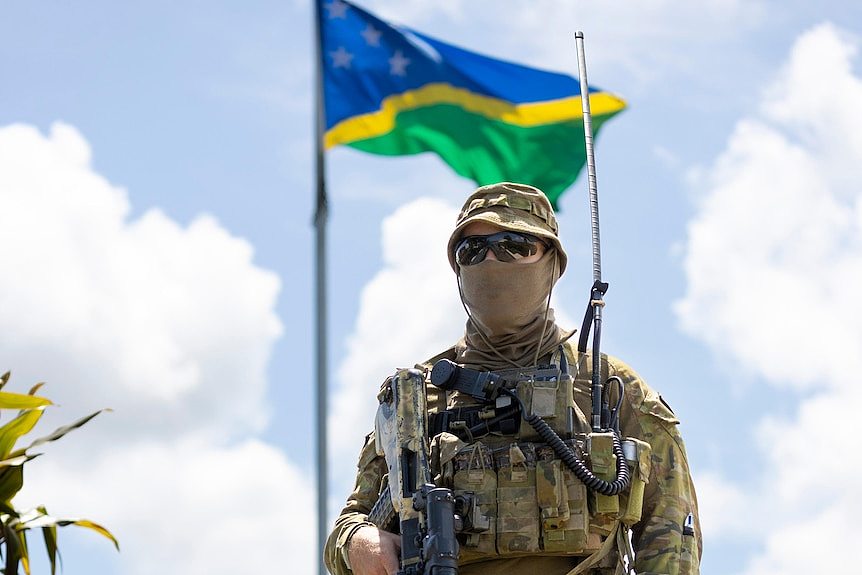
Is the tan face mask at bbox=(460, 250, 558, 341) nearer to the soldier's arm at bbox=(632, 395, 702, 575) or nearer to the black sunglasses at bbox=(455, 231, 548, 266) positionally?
the black sunglasses at bbox=(455, 231, 548, 266)

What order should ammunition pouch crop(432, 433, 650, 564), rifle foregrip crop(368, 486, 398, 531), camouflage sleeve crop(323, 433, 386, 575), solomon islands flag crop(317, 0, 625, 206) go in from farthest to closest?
solomon islands flag crop(317, 0, 625, 206) → camouflage sleeve crop(323, 433, 386, 575) → rifle foregrip crop(368, 486, 398, 531) → ammunition pouch crop(432, 433, 650, 564)

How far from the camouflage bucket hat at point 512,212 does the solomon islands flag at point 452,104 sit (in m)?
9.27

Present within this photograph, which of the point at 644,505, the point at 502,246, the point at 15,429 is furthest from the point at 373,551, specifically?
the point at 15,429

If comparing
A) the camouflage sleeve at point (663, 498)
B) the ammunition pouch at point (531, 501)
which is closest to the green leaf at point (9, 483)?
the ammunition pouch at point (531, 501)

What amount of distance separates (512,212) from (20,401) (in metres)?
2.40

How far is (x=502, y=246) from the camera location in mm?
6789

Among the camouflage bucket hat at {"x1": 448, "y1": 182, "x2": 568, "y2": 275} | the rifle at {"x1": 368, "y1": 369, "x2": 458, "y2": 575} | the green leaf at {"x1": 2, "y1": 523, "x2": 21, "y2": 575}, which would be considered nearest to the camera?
the green leaf at {"x1": 2, "y1": 523, "x2": 21, "y2": 575}

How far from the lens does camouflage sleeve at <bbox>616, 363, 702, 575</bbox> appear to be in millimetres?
6332

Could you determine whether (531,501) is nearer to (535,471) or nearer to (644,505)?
(535,471)

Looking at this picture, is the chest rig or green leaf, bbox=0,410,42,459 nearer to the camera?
green leaf, bbox=0,410,42,459

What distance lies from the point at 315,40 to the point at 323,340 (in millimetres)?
4178

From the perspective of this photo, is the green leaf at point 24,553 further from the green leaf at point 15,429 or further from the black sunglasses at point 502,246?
the black sunglasses at point 502,246

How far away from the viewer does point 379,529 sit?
6578 millimetres

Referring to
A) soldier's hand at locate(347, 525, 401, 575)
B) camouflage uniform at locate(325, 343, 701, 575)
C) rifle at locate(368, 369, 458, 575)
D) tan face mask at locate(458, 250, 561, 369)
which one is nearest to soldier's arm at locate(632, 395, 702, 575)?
camouflage uniform at locate(325, 343, 701, 575)
